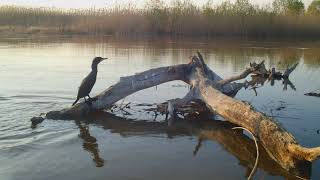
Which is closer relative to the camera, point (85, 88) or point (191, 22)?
point (85, 88)

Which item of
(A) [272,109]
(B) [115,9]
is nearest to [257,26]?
(B) [115,9]

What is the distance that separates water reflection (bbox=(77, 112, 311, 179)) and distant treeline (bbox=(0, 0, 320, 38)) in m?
32.5

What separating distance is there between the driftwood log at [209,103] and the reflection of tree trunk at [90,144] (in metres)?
0.99

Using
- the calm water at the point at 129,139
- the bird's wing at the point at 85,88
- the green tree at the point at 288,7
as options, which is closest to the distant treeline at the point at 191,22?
the green tree at the point at 288,7

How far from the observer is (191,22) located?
4306 centimetres

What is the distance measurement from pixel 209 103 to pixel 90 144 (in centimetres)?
257

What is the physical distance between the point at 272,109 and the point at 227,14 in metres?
34.9

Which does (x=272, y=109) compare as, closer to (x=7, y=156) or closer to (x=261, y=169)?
(x=261, y=169)

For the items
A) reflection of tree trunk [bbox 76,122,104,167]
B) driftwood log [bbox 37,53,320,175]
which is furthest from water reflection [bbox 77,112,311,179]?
driftwood log [bbox 37,53,320,175]

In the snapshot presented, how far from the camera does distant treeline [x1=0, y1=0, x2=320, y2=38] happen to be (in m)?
42.3

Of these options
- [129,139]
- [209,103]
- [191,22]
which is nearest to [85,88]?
[129,139]

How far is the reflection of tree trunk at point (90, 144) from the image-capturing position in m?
7.09

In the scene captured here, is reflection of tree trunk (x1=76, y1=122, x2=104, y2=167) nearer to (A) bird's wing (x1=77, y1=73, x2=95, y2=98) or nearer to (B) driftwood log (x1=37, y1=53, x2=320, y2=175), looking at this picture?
(A) bird's wing (x1=77, y1=73, x2=95, y2=98)

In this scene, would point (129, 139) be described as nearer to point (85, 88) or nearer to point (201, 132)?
point (201, 132)
